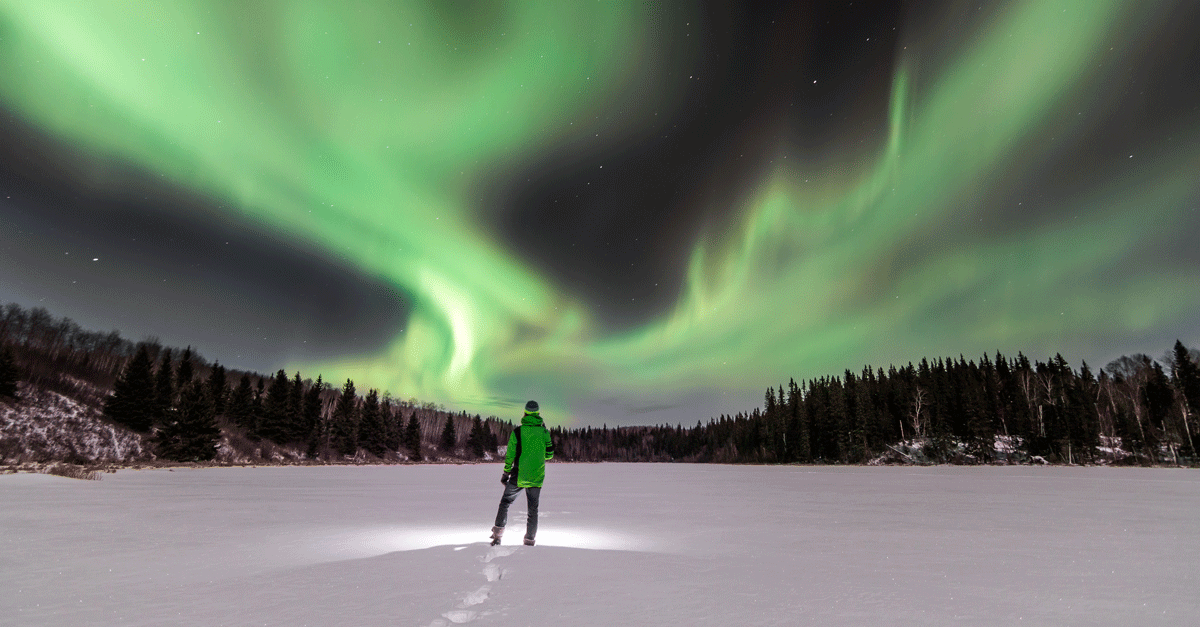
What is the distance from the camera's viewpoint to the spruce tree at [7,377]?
219 feet

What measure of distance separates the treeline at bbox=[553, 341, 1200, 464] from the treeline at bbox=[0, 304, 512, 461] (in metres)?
97.6

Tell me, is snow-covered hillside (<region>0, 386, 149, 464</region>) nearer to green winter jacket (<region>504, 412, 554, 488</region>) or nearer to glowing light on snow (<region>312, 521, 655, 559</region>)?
glowing light on snow (<region>312, 521, 655, 559</region>)

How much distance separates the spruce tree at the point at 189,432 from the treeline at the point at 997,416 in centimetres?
10971

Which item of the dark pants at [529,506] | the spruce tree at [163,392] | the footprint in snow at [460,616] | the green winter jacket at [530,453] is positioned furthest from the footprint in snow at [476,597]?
the spruce tree at [163,392]

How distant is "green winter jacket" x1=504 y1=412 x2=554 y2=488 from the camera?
978 centimetres

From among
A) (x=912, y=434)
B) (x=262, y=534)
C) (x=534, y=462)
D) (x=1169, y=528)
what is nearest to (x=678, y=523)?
(x=534, y=462)

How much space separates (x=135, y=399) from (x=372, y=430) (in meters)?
43.9

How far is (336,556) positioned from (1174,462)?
4857 inches

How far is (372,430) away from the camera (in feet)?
368

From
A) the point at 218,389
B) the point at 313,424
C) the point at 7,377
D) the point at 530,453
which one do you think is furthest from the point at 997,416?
the point at 7,377

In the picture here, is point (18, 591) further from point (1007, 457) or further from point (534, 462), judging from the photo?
point (1007, 457)

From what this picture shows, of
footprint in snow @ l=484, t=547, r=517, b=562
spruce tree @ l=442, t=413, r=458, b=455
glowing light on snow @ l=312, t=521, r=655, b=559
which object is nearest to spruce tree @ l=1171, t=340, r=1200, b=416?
glowing light on snow @ l=312, t=521, r=655, b=559

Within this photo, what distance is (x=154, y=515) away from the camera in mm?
13414

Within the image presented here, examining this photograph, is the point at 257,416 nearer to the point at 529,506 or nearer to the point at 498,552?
the point at 529,506
